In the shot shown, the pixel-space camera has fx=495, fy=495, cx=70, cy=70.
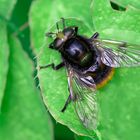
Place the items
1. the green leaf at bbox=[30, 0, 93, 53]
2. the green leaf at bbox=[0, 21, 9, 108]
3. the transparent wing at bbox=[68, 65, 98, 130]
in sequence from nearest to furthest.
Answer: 1. the transparent wing at bbox=[68, 65, 98, 130]
2. the green leaf at bbox=[0, 21, 9, 108]
3. the green leaf at bbox=[30, 0, 93, 53]

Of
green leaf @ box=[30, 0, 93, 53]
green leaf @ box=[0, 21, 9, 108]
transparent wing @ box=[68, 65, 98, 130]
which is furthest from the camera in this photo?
green leaf @ box=[30, 0, 93, 53]

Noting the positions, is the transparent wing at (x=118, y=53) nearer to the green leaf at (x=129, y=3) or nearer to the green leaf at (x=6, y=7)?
the green leaf at (x=129, y=3)

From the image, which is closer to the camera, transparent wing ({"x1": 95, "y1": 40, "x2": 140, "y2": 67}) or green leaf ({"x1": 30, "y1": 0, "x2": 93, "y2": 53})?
transparent wing ({"x1": 95, "y1": 40, "x2": 140, "y2": 67})

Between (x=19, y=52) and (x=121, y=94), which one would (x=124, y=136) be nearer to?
(x=121, y=94)

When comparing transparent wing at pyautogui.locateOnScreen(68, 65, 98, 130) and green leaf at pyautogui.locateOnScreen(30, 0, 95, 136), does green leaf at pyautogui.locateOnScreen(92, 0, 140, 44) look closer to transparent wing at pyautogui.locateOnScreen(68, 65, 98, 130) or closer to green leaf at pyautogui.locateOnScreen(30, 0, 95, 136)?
green leaf at pyautogui.locateOnScreen(30, 0, 95, 136)

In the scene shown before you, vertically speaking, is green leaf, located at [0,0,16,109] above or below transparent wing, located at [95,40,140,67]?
above

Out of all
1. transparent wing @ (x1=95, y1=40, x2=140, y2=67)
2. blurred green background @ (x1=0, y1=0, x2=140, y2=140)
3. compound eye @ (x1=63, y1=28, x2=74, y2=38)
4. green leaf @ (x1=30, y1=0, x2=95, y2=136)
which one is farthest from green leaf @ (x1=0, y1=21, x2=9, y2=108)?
transparent wing @ (x1=95, y1=40, x2=140, y2=67)

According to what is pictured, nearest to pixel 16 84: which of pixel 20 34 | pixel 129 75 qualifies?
pixel 20 34
